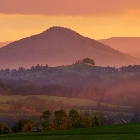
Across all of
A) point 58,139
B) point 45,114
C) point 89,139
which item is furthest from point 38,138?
point 45,114

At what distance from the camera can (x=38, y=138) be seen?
230 ft

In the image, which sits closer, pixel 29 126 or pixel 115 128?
pixel 115 128

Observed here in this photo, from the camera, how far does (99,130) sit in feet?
265

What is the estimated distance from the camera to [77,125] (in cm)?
11388

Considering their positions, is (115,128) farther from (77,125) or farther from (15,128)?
(15,128)

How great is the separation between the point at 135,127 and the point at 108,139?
17.4m

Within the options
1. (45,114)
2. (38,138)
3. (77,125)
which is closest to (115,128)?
(38,138)

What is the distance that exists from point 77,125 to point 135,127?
114ft

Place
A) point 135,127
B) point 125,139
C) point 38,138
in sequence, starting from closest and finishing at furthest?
point 125,139, point 38,138, point 135,127

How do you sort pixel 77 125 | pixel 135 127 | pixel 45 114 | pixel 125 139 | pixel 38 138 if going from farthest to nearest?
pixel 45 114
pixel 77 125
pixel 135 127
pixel 38 138
pixel 125 139

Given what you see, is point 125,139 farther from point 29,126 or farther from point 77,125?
point 29,126

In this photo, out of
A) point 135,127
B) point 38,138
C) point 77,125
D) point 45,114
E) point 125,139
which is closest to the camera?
point 125,139

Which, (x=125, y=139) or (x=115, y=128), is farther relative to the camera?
(x=115, y=128)

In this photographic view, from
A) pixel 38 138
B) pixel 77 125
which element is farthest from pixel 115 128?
pixel 77 125
